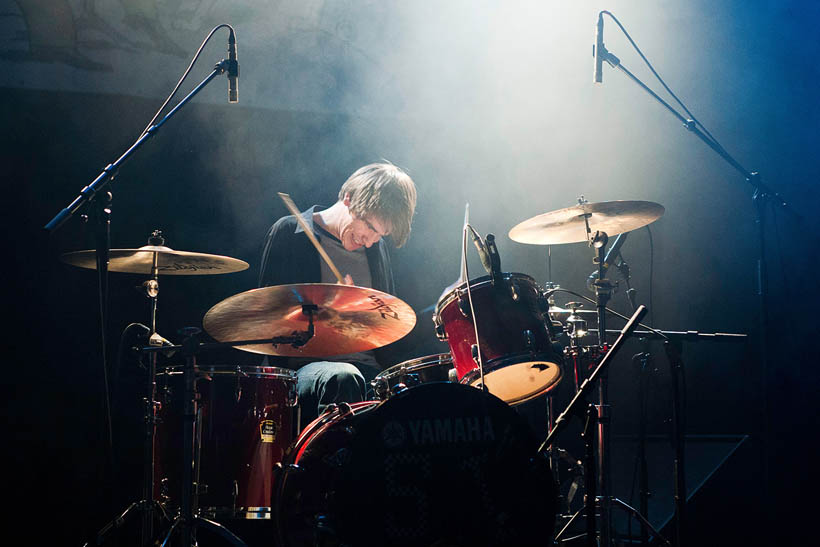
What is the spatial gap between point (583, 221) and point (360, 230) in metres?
1.23

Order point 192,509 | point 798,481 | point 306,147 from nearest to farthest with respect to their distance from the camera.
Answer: point 192,509
point 798,481
point 306,147

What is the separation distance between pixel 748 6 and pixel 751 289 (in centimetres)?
182

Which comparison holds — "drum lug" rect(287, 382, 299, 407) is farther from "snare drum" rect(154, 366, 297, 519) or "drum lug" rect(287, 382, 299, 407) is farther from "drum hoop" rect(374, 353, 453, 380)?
"drum hoop" rect(374, 353, 453, 380)

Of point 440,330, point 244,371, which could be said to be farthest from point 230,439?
point 440,330

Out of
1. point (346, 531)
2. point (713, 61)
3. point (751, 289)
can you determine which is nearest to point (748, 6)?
point (713, 61)

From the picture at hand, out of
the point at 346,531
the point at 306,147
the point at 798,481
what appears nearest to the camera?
the point at 346,531

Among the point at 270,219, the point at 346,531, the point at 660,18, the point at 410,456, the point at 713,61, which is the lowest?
the point at 346,531

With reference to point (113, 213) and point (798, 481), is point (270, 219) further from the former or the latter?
point (798, 481)

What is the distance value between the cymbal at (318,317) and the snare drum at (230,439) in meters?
0.27

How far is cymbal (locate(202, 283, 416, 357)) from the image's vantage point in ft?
8.84

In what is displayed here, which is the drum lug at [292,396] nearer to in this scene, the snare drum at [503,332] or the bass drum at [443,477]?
the snare drum at [503,332]

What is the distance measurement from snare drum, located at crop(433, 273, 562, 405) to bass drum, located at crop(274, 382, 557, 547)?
38cm

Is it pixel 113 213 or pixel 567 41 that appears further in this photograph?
pixel 567 41

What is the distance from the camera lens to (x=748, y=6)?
4.51 meters
